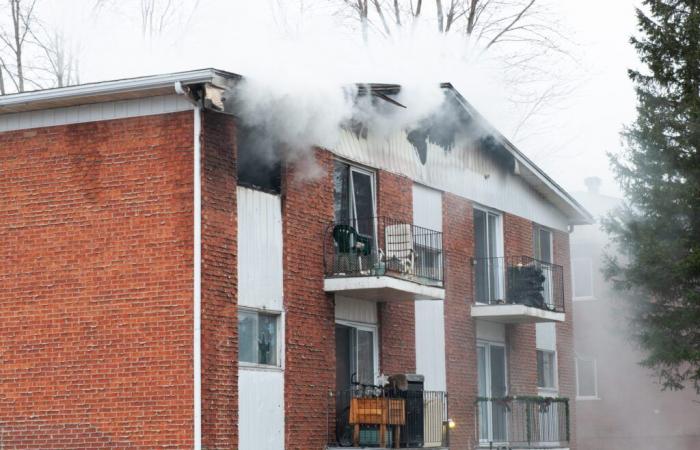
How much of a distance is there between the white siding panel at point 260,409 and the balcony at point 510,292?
22.4ft

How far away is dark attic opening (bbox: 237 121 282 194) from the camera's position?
17.2m

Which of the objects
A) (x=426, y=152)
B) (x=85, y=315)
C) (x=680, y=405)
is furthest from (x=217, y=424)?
(x=680, y=405)

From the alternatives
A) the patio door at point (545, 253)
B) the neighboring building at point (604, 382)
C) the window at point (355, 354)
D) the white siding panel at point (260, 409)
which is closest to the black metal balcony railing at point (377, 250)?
the window at point (355, 354)

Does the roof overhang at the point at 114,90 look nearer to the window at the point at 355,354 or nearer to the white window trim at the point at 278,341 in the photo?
the white window trim at the point at 278,341

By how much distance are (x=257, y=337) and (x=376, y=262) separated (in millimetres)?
2341

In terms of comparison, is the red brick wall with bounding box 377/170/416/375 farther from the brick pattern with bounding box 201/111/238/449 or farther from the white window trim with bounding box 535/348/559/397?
the white window trim with bounding box 535/348/559/397

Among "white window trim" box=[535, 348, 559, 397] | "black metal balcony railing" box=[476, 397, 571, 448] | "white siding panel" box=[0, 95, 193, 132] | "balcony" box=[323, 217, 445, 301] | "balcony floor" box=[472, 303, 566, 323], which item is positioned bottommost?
"black metal balcony railing" box=[476, 397, 571, 448]

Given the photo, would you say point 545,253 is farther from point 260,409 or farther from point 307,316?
point 260,409

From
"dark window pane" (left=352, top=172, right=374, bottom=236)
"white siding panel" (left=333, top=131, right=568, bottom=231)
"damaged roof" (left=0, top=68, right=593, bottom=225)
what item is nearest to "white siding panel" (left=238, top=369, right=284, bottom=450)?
"dark window pane" (left=352, top=172, right=374, bottom=236)

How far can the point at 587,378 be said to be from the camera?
3800 centimetres

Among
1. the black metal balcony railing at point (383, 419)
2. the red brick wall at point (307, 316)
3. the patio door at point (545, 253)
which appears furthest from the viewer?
the patio door at point (545, 253)

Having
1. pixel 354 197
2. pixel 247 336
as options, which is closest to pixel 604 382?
pixel 354 197

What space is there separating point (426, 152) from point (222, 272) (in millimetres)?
7107

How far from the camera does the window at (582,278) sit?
37938mm
